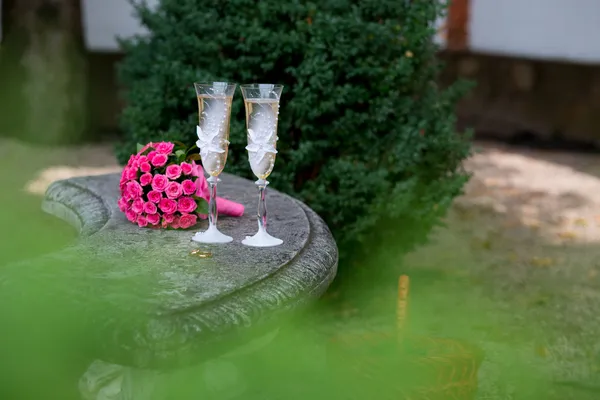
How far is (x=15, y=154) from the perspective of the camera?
7.80 metres

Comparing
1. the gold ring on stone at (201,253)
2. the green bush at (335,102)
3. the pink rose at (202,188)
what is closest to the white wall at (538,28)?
the green bush at (335,102)

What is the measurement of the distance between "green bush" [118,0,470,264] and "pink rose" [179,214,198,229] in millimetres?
1244

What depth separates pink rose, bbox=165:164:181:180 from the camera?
2488 mm

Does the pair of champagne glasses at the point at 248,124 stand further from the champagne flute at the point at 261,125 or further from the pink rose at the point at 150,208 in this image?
the pink rose at the point at 150,208

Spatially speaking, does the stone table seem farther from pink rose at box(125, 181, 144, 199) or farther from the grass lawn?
the grass lawn

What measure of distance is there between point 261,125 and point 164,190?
38cm

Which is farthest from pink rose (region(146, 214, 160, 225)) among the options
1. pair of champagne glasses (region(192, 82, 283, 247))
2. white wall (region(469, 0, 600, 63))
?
white wall (region(469, 0, 600, 63))

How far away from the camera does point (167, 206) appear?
2516 mm

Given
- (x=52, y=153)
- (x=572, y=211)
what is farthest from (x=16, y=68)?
(x=572, y=211)

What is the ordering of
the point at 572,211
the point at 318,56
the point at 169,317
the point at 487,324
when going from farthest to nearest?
1. the point at 572,211
2. the point at 487,324
3. the point at 318,56
4. the point at 169,317

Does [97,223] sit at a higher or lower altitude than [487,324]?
higher

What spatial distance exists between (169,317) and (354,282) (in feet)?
8.00

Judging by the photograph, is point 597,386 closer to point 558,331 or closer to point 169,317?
point 558,331

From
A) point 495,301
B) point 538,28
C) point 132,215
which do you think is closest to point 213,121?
point 132,215
